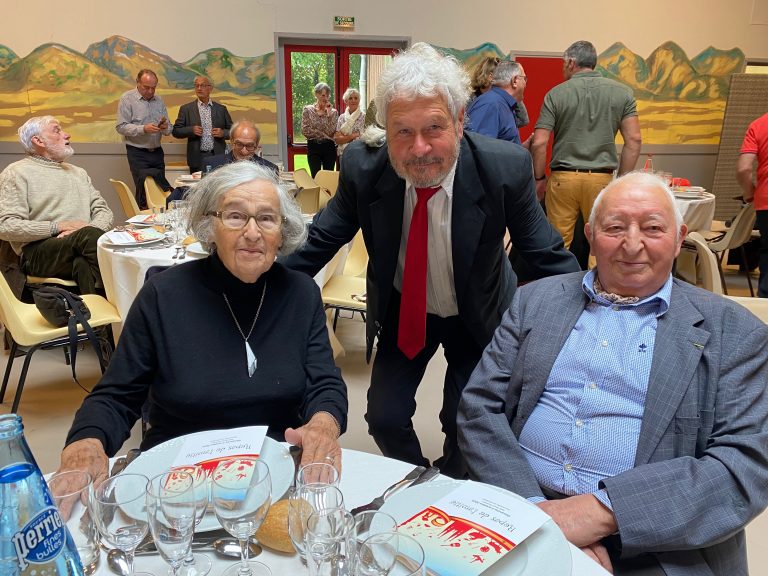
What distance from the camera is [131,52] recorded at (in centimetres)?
793

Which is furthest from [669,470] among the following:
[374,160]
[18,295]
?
[18,295]

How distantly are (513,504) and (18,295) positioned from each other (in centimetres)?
423

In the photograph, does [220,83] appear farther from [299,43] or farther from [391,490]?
[391,490]

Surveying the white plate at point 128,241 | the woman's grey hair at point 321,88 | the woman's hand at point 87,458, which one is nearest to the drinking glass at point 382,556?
the woman's hand at point 87,458

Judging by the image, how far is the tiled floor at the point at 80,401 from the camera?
285 cm

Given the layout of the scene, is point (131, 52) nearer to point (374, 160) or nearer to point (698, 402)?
point (374, 160)

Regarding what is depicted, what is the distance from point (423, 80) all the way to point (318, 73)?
304 inches

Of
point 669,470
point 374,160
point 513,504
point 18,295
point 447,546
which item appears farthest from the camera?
point 18,295

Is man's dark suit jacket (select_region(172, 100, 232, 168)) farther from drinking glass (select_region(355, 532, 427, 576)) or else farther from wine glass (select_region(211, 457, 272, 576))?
drinking glass (select_region(355, 532, 427, 576))

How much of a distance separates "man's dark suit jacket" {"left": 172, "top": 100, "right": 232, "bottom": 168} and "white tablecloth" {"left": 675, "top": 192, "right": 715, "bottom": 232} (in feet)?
18.8

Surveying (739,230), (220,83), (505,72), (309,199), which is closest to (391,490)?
(505,72)

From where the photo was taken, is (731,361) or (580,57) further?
(580,57)

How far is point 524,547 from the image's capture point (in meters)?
0.97

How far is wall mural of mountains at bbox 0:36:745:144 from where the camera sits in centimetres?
775
